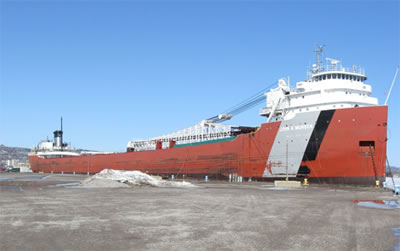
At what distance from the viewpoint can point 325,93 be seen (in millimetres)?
24828

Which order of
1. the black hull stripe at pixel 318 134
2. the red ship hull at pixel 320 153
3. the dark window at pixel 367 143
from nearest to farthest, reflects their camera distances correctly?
the red ship hull at pixel 320 153 → the dark window at pixel 367 143 → the black hull stripe at pixel 318 134

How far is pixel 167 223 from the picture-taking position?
8.51 meters

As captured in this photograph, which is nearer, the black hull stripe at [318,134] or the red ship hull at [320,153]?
the red ship hull at [320,153]

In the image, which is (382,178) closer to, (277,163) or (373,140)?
(373,140)

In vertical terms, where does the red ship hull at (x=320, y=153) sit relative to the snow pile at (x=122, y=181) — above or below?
above

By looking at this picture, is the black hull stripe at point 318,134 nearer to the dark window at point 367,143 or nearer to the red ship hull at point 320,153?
the red ship hull at point 320,153

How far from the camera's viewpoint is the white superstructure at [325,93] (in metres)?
24.6

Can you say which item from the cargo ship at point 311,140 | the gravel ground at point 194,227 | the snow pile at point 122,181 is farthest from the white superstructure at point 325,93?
the gravel ground at point 194,227

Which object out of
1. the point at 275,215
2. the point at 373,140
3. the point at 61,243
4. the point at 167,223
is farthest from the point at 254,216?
the point at 373,140

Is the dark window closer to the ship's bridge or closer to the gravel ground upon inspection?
the ship's bridge

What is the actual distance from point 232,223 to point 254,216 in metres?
1.39

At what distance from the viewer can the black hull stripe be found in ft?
74.5

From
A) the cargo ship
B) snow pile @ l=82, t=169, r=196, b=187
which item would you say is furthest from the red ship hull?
snow pile @ l=82, t=169, r=196, b=187

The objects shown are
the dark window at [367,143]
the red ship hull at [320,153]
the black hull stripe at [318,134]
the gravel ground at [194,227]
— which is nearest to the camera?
the gravel ground at [194,227]
